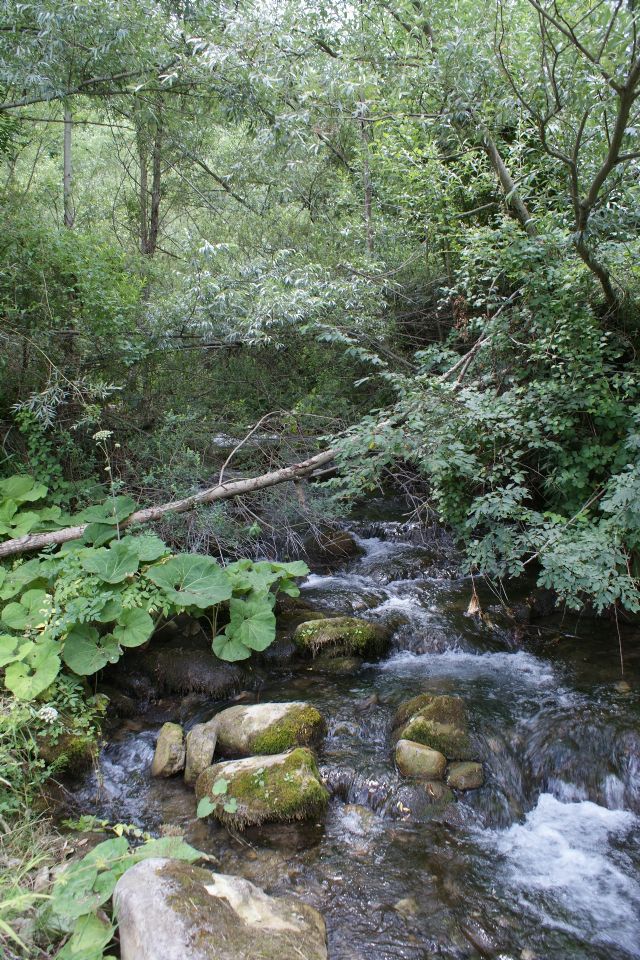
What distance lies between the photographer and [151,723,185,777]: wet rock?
3.88m

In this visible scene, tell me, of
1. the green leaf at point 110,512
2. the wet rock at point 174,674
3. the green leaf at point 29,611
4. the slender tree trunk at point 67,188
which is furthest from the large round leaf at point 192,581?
the slender tree trunk at point 67,188

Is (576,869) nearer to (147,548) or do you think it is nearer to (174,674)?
(174,674)

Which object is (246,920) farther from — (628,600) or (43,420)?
(43,420)

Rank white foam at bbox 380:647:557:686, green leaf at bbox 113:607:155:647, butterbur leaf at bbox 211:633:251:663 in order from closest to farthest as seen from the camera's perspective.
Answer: green leaf at bbox 113:607:155:647
butterbur leaf at bbox 211:633:251:663
white foam at bbox 380:647:557:686

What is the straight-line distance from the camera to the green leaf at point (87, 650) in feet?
13.6

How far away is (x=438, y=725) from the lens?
13.1 ft

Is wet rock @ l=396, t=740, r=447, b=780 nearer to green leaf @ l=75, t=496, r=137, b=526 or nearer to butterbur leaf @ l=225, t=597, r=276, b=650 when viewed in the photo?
butterbur leaf @ l=225, t=597, r=276, b=650

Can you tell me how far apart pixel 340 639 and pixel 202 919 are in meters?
3.10

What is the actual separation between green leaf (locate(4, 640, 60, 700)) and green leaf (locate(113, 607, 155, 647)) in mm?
480

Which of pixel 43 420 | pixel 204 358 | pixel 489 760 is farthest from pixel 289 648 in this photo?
pixel 204 358

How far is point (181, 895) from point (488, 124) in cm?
643

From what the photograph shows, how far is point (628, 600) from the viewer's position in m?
4.12

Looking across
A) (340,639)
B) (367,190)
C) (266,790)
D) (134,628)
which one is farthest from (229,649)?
(367,190)

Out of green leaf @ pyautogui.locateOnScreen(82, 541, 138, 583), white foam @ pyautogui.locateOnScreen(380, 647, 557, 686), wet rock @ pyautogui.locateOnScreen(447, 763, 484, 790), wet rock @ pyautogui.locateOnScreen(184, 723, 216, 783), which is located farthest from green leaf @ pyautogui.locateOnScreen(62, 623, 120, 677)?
wet rock @ pyautogui.locateOnScreen(447, 763, 484, 790)
